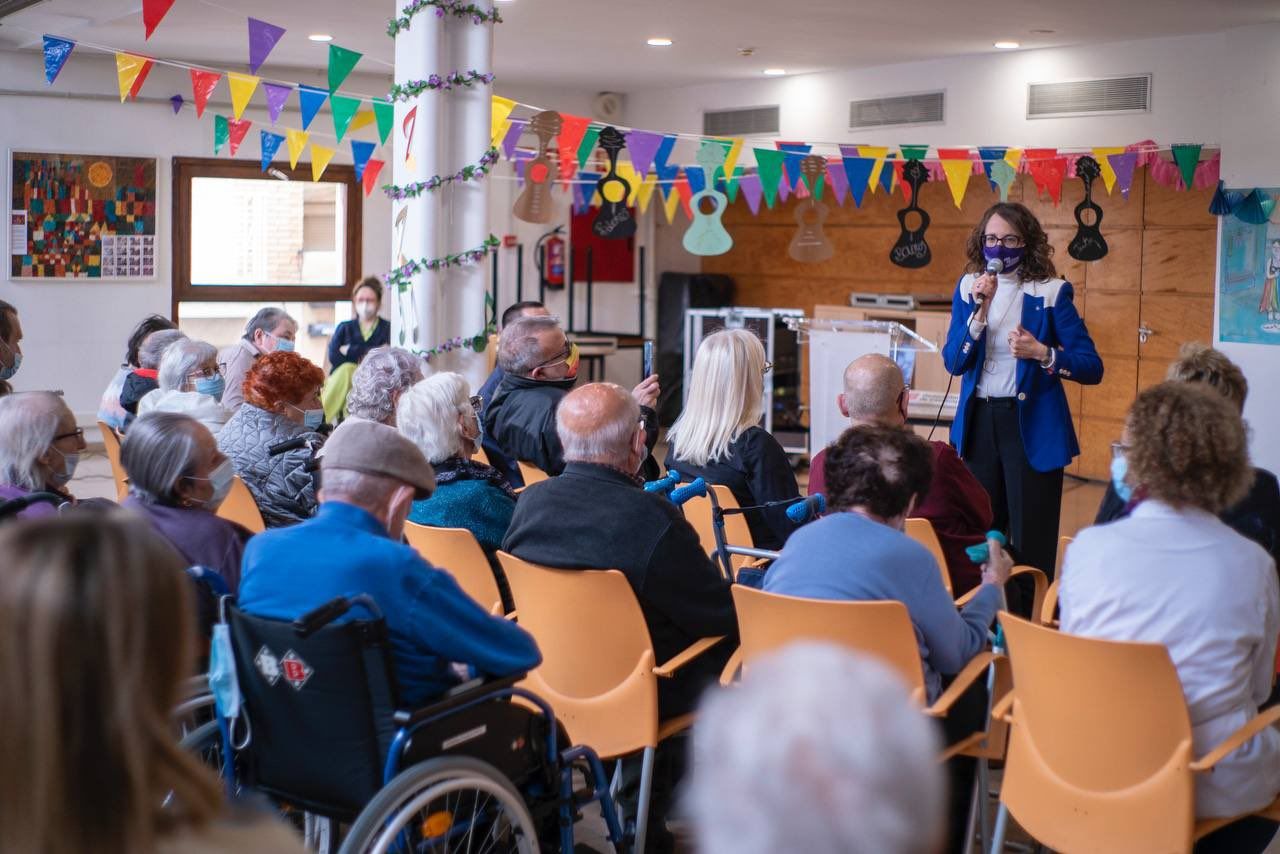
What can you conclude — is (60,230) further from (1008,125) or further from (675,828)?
(675,828)

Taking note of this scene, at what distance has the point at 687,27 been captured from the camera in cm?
820

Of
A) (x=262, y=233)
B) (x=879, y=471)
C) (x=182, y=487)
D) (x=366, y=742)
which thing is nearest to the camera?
(x=366, y=742)

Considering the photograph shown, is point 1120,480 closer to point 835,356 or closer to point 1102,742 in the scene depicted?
point 1102,742

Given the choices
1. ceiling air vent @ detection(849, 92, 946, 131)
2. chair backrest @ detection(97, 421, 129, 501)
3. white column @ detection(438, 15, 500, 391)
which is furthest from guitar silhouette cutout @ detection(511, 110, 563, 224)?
ceiling air vent @ detection(849, 92, 946, 131)

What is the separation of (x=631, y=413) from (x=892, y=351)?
17.8 feet

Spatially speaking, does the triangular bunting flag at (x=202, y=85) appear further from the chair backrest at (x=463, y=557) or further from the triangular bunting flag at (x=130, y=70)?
the chair backrest at (x=463, y=557)

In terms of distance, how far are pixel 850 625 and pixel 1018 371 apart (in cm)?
214

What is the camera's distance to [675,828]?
3.44 meters

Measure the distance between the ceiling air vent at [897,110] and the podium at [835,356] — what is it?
68.8 inches

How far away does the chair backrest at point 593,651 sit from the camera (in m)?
2.95

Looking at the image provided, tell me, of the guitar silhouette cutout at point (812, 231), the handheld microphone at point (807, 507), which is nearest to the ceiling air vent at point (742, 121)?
the guitar silhouette cutout at point (812, 231)

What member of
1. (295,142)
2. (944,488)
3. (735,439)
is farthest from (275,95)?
(944,488)

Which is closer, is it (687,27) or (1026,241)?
(1026,241)

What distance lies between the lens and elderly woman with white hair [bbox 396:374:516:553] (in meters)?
3.57
